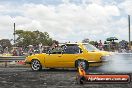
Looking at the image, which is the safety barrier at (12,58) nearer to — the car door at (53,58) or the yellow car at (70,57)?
the yellow car at (70,57)

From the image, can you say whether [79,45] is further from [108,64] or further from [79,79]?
[79,79]

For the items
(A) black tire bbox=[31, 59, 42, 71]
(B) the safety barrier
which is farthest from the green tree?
(A) black tire bbox=[31, 59, 42, 71]

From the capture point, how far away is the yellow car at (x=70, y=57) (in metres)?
19.6

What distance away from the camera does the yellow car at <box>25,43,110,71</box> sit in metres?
19.6

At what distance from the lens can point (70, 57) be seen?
2022cm

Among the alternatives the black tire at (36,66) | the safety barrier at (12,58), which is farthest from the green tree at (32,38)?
the black tire at (36,66)

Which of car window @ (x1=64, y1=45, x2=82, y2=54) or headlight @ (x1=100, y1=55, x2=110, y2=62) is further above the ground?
car window @ (x1=64, y1=45, x2=82, y2=54)

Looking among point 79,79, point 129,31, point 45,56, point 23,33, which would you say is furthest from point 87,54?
point 23,33

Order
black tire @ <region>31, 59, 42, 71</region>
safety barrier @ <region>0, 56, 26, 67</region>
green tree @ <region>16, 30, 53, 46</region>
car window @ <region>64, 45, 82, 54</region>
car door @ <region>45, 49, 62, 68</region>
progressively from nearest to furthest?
car window @ <region>64, 45, 82, 54</region>, car door @ <region>45, 49, 62, 68</region>, black tire @ <region>31, 59, 42, 71</region>, safety barrier @ <region>0, 56, 26, 67</region>, green tree @ <region>16, 30, 53, 46</region>

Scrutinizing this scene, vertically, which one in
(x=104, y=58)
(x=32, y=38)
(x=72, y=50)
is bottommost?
(x=104, y=58)

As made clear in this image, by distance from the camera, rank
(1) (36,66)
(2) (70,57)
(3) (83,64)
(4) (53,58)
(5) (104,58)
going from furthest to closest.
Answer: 1. (1) (36,66)
2. (4) (53,58)
3. (2) (70,57)
4. (3) (83,64)
5. (5) (104,58)

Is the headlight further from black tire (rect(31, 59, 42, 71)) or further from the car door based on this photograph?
black tire (rect(31, 59, 42, 71))

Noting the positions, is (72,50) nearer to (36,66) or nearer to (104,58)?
(104,58)

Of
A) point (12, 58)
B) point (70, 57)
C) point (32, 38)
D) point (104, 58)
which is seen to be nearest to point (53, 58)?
point (70, 57)
